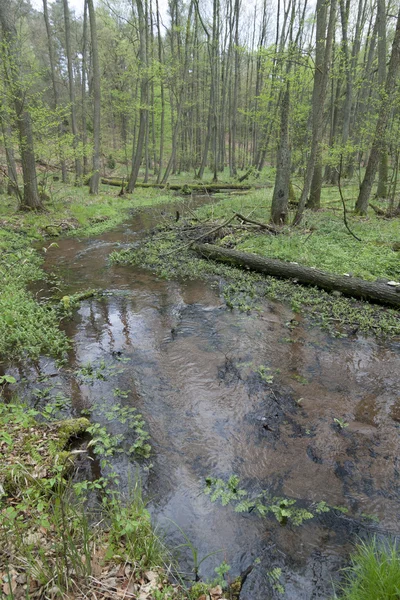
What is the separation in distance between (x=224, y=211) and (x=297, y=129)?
4.87 m

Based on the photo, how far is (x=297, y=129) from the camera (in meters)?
15.0

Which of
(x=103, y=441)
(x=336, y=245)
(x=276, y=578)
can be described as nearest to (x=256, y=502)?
(x=276, y=578)

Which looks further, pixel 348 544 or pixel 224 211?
pixel 224 211

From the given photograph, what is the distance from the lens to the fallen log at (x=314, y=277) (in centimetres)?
695

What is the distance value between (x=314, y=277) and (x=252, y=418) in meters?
4.67

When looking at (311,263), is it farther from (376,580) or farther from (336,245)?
(376,580)

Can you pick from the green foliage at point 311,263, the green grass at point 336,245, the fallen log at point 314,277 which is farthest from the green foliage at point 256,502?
the green grass at point 336,245

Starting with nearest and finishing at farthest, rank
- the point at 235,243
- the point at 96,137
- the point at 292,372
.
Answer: the point at 292,372, the point at 235,243, the point at 96,137

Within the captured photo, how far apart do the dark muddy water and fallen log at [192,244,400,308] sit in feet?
4.72

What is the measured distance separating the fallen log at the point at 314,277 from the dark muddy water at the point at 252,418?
1.44m

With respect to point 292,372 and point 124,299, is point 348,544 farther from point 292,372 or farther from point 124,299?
point 124,299

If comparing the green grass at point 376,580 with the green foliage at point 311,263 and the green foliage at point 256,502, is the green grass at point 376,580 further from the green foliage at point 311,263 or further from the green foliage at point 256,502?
the green foliage at point 311,263

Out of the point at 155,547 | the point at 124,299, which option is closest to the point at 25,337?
the point at 124,299

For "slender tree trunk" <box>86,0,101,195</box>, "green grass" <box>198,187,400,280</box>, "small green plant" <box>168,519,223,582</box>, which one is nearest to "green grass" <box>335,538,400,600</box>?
"small green plant" <box>168,519,223,582</box>
